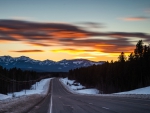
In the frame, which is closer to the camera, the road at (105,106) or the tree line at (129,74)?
the road at (105,106)

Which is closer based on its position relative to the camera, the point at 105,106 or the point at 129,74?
the point at 105,106

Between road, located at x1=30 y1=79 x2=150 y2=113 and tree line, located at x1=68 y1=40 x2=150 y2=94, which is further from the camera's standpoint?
tree line, located at x1=68 y1=40 x2=150 y2=94

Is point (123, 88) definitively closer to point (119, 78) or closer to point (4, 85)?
point (119, 78)

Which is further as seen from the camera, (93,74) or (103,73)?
(93,74)

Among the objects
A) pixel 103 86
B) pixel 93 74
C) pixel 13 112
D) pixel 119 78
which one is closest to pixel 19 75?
pixel 93 74

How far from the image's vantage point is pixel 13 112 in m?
22.7

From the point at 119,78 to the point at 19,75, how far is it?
67.6m

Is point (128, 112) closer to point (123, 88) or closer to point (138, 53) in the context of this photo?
point (123, 88)

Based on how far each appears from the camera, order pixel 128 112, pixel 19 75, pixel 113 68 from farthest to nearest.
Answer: pixel 19 75 < pixel 113 68 < pixel 128 112

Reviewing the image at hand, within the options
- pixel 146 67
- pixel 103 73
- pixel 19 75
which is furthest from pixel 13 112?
pixel 19 75

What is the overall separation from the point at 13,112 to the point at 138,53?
115 meters

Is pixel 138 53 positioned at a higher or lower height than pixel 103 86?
higher

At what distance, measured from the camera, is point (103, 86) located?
140 meters

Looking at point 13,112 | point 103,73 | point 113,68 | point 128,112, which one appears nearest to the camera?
point 128,112
